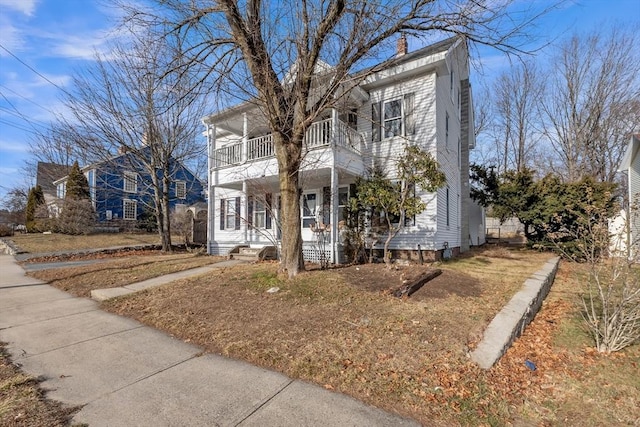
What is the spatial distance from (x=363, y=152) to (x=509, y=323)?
8.22 m

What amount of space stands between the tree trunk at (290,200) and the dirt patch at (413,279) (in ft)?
4.12

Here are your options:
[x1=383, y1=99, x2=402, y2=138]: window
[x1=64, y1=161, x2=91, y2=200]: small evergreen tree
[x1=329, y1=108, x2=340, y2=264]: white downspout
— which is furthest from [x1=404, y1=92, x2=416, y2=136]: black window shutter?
[x1=64, y1=161, x2=91, y2=200]: small evergreen tree

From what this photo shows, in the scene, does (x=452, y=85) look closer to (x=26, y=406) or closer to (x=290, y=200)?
(x=290, y=200)

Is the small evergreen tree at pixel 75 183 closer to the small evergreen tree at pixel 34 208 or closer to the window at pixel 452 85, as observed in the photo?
the small evergreen tree at pixel 34 208

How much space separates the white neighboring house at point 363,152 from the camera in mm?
10641

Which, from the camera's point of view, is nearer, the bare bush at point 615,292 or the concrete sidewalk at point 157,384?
the concrete sidewalk at point 157,384

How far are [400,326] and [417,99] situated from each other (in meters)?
8.87

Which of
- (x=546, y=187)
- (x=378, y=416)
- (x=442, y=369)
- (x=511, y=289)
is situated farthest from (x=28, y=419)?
(x=546, y=187)

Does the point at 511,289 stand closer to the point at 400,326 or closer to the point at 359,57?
the point at 400,326

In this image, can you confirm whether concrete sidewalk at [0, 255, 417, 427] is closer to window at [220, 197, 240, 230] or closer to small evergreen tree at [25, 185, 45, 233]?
window at [220, 197, 240, 230]

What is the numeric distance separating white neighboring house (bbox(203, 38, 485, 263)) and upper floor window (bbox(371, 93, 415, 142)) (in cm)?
3

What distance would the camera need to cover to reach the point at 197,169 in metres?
20.1

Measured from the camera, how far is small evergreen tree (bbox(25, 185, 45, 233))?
24.7m

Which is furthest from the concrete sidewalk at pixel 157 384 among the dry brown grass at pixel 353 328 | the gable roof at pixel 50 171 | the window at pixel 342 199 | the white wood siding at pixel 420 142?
the gable roof at pixel 50 171
